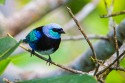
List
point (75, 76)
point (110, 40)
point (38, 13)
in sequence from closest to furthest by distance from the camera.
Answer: point (75, 76), point (110, 40), point (38, 13)

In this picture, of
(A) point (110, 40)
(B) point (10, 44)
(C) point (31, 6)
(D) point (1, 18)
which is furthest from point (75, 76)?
(C) point (31, 6)

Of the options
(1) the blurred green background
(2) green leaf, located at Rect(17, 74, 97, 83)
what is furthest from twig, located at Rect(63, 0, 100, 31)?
(2) green leaf, located at Rect(17, 74, 97, 83)

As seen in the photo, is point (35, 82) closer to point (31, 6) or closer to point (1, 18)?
point (1, 18)

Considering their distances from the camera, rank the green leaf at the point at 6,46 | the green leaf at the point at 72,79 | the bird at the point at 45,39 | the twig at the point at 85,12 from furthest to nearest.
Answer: the twig at the point at 85,12 < the bird at the point at 45,39 < the green leaf at the point at 6,46 < the green leaf at the point at 72,79

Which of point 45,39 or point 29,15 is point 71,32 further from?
point 45,39

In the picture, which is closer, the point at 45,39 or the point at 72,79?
the point at 72,79

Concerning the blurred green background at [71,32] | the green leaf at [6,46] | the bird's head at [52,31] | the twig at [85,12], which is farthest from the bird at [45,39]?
the twig at [85,12]

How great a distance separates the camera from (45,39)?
3.88 feet

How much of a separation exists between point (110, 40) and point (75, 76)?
37.0 inches

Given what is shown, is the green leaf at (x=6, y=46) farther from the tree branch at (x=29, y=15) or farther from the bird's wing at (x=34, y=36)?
the tree branch at (x=29, y=15)

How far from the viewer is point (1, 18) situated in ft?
8.48

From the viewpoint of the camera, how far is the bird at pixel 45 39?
1.16m

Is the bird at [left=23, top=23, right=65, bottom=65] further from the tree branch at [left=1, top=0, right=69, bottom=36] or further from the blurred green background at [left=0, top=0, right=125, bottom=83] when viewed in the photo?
the tree branch at [left=1, top=0, right=69, bottom=36]

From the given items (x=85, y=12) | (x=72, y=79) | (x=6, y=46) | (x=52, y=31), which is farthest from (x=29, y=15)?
(x=72, y=79)
